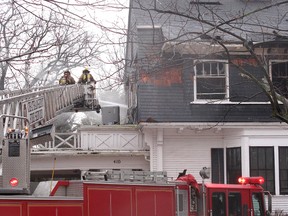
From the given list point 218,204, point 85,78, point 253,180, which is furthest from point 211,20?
point 218,204

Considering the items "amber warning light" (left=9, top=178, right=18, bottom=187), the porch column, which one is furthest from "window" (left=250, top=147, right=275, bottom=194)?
"amber warning light" (left=9, top=178, right=18, bottom=187)

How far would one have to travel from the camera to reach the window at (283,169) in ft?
58.6

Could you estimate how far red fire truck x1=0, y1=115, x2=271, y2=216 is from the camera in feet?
28.0

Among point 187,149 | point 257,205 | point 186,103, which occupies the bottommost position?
point 257,205

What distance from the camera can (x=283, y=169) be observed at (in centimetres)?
1792

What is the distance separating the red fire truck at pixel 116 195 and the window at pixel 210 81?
675 cm

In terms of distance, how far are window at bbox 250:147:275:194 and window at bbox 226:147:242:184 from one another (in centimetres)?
41

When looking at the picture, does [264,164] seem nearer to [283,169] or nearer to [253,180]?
[283,169]

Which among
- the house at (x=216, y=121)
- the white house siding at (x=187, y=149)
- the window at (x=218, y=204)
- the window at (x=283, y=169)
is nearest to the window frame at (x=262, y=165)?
the house at (x=216, y=121)

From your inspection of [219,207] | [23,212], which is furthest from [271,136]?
[23,212]

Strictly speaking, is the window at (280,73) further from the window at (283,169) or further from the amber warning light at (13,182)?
the amber warning light at (13,182)

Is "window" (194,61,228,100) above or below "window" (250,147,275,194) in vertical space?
above

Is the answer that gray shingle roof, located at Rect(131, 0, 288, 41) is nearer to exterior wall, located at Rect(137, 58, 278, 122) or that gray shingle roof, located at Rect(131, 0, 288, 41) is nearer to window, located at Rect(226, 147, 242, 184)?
exterior wall, located at Rect(137, 58, 278, 122)

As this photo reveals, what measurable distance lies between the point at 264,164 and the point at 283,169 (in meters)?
0.58
